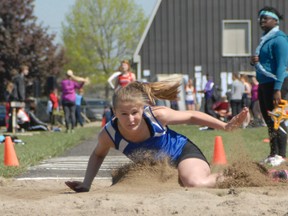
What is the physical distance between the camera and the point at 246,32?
40.2 meters

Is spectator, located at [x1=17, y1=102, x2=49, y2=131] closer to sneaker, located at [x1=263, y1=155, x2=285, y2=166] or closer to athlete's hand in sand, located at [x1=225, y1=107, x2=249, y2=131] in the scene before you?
sneaker, located at [x1=263, y1=155, x2=285, y2=166]

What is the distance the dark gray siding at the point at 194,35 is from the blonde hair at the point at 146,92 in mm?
32282

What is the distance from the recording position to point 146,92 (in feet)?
25.3

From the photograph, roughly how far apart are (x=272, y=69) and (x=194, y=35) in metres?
29.3

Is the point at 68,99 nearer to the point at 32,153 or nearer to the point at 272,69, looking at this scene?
the point at 32,153

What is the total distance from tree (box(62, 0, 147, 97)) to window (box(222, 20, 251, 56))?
29970mm

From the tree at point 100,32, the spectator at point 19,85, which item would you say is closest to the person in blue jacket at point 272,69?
the spectator at point 19,85

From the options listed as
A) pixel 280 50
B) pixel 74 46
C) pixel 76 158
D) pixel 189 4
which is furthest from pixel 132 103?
pixel 74 46

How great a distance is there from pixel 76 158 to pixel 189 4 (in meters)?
26.6

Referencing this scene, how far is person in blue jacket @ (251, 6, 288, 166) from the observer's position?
11023 mm

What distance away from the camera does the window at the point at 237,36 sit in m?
40.2

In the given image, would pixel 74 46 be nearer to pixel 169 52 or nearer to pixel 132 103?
pixel 169 52

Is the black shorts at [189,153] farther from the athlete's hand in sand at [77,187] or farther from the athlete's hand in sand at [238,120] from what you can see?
the athlete's hand in sand at [77,187]

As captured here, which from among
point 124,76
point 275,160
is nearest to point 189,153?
point 275,160
